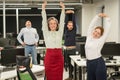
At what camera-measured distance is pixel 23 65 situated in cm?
320

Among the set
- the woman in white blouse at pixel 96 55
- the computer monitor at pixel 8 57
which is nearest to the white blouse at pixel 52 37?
the woman in white blouse at pixel 96 55

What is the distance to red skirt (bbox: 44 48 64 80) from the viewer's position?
4566 mm

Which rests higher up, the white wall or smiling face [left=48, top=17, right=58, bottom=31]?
the white wall

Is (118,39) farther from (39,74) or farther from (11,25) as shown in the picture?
(11,25)

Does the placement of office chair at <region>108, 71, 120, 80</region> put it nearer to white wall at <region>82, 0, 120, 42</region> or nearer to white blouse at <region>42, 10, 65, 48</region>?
white blouse at <region>42, 10, 65, 48</region>

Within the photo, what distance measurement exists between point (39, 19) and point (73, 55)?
12.1 meters

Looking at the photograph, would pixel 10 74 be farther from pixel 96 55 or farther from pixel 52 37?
pixel 96 55

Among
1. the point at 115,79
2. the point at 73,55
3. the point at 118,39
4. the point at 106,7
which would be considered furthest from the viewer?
the point at 106,7

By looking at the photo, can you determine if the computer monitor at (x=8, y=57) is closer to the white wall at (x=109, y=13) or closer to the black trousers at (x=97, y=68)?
the black trousers at (x=97, y=68)

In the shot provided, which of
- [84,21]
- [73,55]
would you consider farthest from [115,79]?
[84,21]

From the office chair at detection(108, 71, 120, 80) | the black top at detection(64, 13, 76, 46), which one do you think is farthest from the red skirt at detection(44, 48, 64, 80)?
the black top at detection(64, 13, 76, 46)

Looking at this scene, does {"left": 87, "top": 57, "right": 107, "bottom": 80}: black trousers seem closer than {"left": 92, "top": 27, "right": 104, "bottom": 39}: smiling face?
Yes

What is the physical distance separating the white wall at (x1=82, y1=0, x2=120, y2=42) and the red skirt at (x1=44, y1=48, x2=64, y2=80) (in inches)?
233

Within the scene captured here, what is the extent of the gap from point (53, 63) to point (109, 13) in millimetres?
7369
